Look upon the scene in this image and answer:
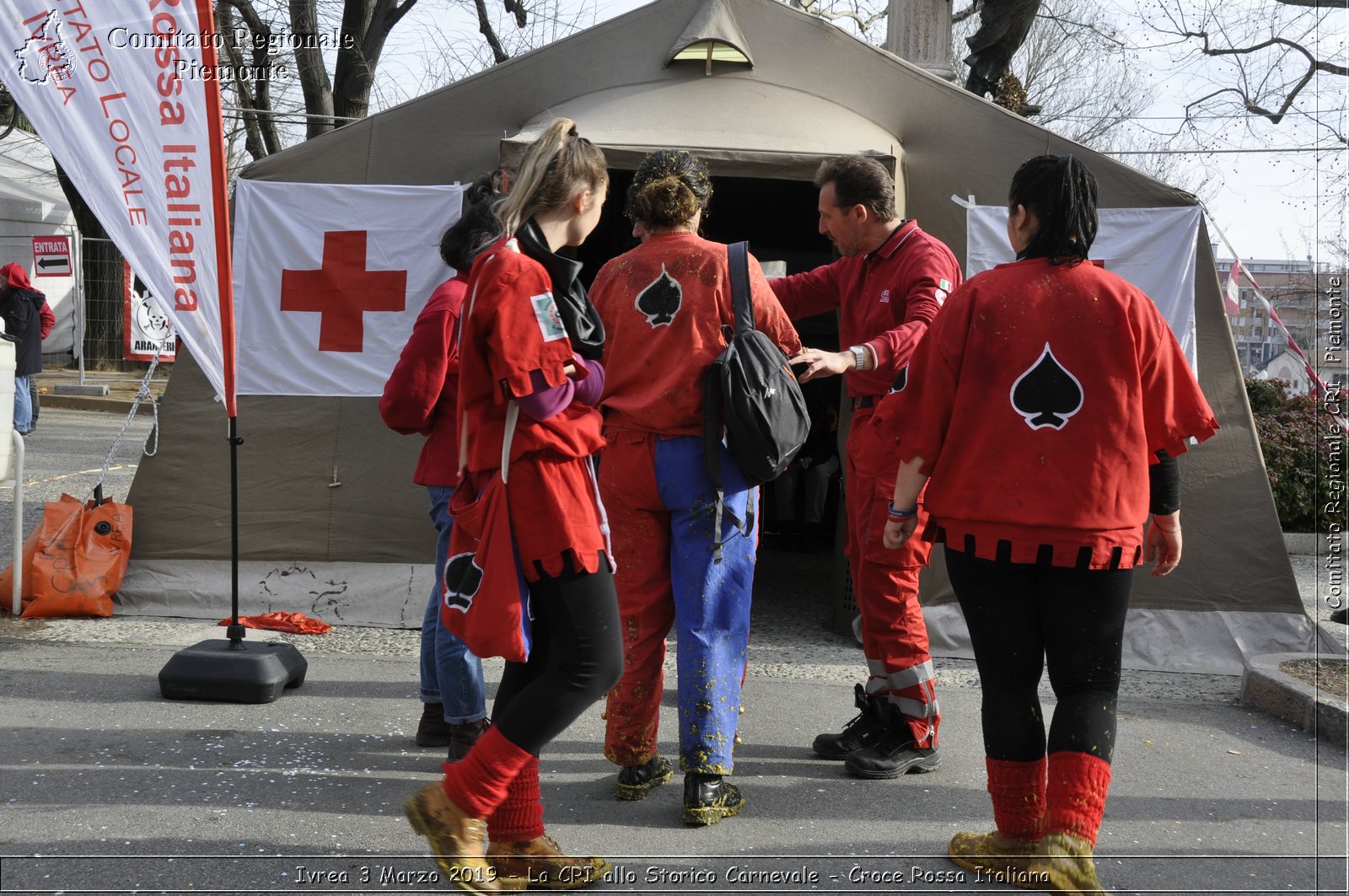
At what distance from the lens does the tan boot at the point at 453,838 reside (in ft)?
8.02

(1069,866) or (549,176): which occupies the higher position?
(549,176)

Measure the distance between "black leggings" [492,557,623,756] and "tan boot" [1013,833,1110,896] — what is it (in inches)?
42.5

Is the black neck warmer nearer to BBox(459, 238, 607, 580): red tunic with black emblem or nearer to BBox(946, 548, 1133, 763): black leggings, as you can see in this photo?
BBox(459, 238, 607, 580): red tunic with black emblem

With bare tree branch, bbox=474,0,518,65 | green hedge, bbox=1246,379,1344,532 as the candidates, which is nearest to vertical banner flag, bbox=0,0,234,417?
green hedge, bbox=1246,379,1344,532

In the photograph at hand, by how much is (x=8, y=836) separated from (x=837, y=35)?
15.2 feet

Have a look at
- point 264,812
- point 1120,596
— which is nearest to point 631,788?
point 264,812

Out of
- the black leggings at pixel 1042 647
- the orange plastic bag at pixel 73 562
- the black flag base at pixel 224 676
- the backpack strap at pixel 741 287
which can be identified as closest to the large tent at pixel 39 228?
the orange plastic bag at pixel 73 562

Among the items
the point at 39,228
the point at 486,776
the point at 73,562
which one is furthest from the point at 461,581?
the point at 39,228

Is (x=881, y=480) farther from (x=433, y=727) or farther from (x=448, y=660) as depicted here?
(x=433, y=727)

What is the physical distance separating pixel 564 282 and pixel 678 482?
81 cm

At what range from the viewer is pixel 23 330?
1114cm

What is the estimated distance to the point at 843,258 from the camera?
3.96 m

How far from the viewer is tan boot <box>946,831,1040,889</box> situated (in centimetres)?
286

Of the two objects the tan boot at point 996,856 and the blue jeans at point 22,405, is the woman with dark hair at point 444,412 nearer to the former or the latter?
the tan boot at point 996,856
